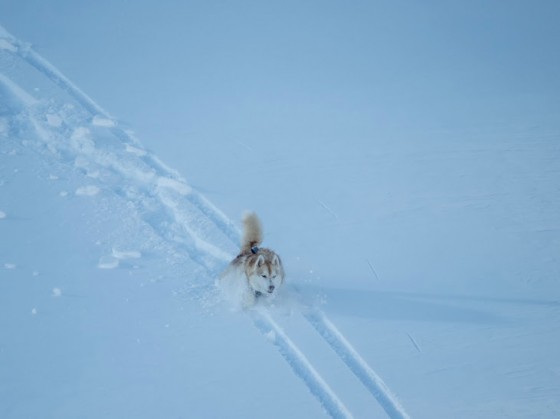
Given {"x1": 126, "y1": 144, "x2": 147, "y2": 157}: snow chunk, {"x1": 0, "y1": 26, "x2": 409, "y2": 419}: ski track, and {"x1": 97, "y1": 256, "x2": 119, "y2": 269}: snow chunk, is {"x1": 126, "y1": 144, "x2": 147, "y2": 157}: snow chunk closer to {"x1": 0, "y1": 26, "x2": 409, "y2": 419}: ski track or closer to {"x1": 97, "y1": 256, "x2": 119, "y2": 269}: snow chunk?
{"x1": 0, "y1": 26, "x2": 409, "y2": 419}: ski track

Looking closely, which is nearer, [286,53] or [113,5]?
[286,53]

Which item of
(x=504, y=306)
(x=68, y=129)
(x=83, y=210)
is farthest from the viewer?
(x=68, y=129)

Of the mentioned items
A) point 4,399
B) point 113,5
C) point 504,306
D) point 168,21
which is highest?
point 113,5

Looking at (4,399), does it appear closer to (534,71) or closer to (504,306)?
(504,306)

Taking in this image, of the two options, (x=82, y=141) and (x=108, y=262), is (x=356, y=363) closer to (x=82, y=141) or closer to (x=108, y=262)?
(x=108, y=262)

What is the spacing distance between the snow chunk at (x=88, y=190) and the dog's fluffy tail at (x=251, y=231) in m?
3.03

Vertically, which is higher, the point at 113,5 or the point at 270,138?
the point at 113,5

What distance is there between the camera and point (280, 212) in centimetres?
826

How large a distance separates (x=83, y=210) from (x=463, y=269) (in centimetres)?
547

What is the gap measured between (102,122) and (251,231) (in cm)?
524

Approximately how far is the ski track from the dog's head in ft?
1.19

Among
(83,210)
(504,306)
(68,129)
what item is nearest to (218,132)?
(68,129)

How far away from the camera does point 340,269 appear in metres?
7.08

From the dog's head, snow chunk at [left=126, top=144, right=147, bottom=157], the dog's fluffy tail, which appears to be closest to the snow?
snow chunk at [left=126, top=144, right=147, bottom=157]
